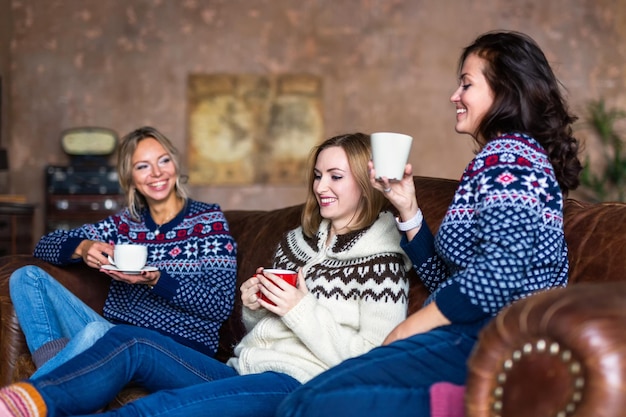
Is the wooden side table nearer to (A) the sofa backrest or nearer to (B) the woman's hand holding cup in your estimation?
(B) the woman's hand holding cup

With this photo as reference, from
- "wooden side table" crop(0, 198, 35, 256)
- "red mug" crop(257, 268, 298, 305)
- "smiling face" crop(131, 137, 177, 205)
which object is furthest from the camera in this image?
"wooden side table" crop(0, 198, 35, 256)

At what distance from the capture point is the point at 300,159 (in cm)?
714

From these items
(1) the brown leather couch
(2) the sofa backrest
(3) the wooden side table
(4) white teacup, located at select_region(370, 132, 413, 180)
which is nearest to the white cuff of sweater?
(4) white teacup, located at select_region(370, 132, 413, 180)

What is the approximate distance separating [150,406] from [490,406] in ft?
2.94

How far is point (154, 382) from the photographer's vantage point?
2033mm

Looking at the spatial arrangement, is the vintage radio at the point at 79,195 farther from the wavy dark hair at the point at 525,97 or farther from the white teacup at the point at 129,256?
the wavy dark hair at the point at 525,97

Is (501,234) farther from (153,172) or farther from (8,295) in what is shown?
(8,295)

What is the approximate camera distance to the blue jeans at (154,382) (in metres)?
1.79

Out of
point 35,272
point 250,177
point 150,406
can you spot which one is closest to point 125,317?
point 35,272

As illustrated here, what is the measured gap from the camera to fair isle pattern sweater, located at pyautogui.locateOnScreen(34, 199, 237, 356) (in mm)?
2434

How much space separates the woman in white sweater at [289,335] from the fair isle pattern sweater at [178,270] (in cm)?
28

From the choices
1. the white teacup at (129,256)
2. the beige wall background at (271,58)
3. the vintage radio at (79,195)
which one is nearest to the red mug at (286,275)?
the white teacup at (129,256)

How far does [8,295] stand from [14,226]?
280 centimetres

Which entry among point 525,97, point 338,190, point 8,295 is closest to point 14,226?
point 8,295
